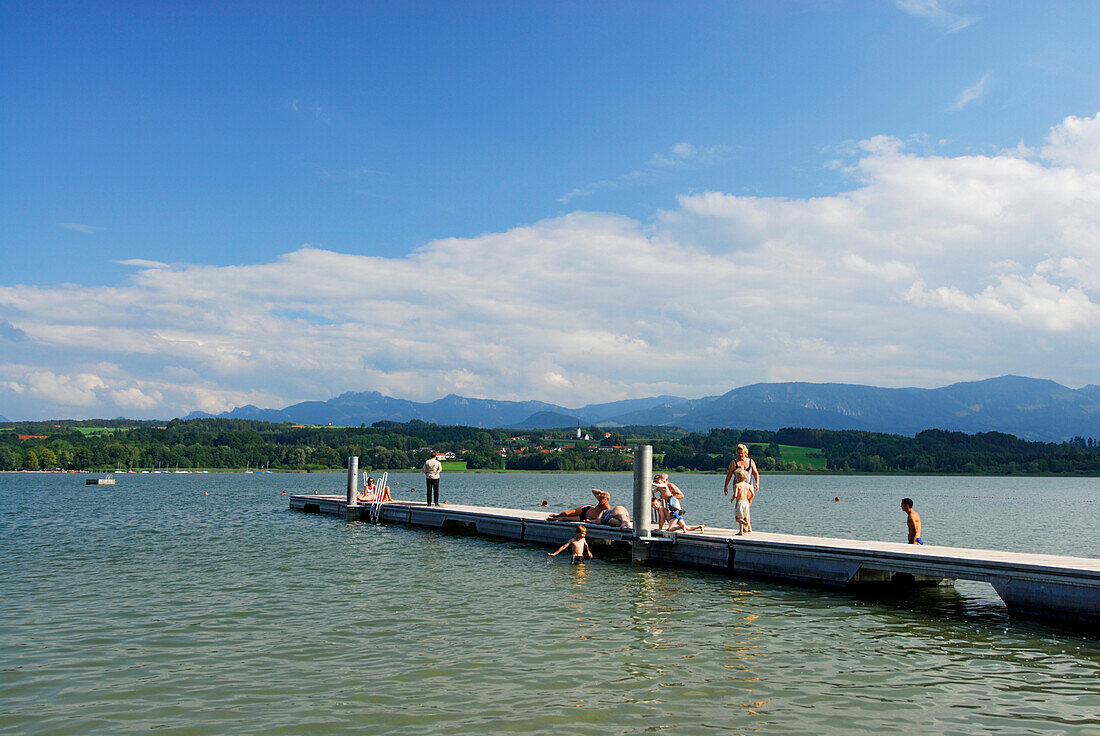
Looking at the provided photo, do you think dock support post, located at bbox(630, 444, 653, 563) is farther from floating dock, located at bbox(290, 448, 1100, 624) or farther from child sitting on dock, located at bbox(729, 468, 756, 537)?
child sitting on dock, located at bbox(729, 468, 756, 537)

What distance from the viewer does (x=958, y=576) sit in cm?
1598

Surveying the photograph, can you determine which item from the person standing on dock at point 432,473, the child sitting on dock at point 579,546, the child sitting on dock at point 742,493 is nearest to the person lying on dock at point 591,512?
the child sitting on dock at point 579,546

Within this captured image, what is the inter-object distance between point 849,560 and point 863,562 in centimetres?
38

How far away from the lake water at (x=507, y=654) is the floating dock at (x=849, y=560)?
0.64m

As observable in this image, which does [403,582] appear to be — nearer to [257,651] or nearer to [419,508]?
[257,651]

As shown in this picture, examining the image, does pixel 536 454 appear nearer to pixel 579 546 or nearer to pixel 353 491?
pixel 353 491

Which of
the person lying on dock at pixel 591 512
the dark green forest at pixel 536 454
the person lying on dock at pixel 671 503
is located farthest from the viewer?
the dark green forest at pixel 536 454

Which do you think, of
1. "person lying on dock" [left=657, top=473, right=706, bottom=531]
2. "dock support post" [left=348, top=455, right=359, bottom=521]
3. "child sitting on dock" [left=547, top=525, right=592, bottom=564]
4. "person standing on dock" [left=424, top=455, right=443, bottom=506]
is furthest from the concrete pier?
"dock support post" [left=348, top=455, right=359, bottom=521]

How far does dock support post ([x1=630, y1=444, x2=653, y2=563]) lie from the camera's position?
22.2 metres

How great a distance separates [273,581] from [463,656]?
926cm

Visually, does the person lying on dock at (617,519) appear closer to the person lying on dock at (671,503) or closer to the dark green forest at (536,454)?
the person lying on dock at (671,503)

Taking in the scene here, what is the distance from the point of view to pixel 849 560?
18.0 metres

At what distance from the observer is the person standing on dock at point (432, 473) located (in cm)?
3259

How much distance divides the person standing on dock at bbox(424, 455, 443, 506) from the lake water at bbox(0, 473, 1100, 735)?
9.36 m
